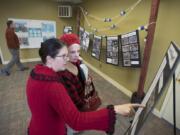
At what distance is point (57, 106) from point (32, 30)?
4.74 m

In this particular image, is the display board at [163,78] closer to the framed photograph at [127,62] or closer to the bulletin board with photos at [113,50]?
the framed photograph at [127,62]

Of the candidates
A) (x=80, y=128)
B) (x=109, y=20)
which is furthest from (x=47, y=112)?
(x=109, y=20)

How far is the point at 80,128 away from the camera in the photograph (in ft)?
2.38

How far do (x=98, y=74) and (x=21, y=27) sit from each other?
2885 mm

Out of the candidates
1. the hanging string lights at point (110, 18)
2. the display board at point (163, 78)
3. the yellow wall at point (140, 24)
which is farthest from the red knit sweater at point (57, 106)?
the hanging string lights at point (110, 18)

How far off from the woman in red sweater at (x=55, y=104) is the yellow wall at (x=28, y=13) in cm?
446

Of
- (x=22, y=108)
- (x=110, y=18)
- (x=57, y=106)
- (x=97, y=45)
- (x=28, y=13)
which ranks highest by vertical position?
(x=28, y=13)

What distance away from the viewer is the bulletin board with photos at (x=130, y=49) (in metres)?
2.57

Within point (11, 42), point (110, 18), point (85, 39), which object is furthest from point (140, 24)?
point (11, 42)

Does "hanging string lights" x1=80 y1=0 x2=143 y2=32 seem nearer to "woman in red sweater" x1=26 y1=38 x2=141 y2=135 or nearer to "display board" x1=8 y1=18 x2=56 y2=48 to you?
"display board" x1=8 y1=18 x2=56 y2=48

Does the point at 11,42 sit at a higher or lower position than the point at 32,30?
lower

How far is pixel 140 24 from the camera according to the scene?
272 cm

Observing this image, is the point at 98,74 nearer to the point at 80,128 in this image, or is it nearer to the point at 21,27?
the point at 21,27

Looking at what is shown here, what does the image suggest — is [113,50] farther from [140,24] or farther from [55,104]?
[55,104]
